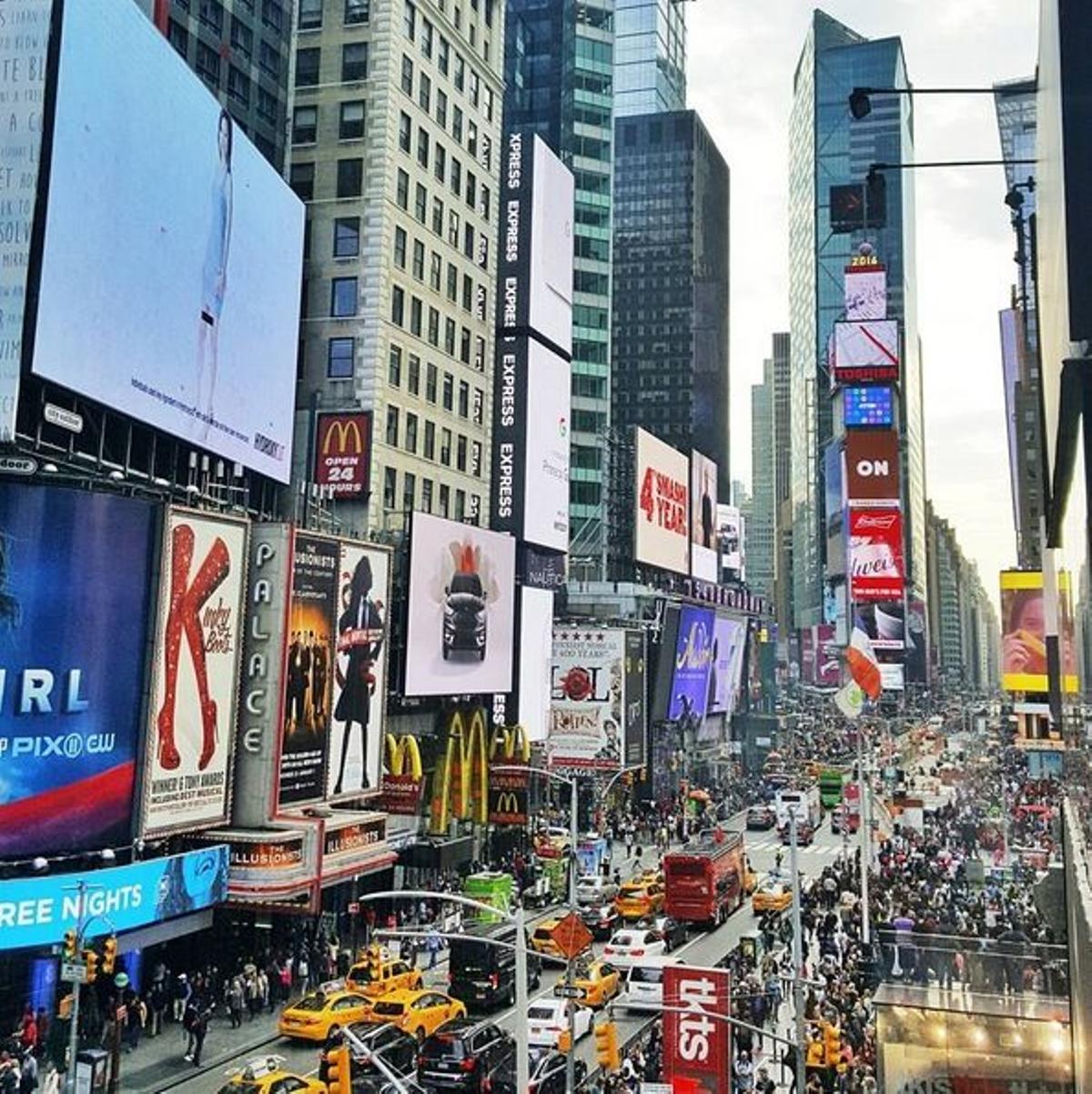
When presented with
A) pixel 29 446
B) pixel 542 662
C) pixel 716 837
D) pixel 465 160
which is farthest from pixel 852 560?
pixel 29 446

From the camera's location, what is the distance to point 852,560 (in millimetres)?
95875

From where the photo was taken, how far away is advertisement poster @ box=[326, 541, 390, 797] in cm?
4281

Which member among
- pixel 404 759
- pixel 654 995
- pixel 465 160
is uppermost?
pixel 465 160

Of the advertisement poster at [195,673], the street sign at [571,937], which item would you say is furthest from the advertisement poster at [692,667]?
the street sign at [571,937]

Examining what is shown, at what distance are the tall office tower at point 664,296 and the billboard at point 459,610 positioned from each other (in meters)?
134

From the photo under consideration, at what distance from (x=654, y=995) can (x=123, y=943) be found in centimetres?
1407

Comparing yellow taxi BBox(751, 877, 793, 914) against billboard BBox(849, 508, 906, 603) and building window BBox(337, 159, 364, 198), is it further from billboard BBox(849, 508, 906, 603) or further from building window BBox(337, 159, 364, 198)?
billboard BBox(849, 508, 906, 603)

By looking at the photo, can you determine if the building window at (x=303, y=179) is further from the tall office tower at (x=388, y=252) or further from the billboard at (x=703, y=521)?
the billboard at (x=703, y=521)

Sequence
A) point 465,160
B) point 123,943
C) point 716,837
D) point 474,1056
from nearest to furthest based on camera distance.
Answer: point 474,1056 → point 123,943 → point 716,837 → point 465,160

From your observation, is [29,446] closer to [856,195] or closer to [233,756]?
[233,756]

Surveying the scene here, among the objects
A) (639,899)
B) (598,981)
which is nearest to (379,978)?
(598,981)

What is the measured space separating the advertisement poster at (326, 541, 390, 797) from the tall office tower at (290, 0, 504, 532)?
767 cm

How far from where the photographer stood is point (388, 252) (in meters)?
54.6

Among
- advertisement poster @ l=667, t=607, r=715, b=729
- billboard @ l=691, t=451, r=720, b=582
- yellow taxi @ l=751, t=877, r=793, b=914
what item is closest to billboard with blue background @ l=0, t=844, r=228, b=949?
yellow taxi @ l=751, t=877, r=793, b=914
